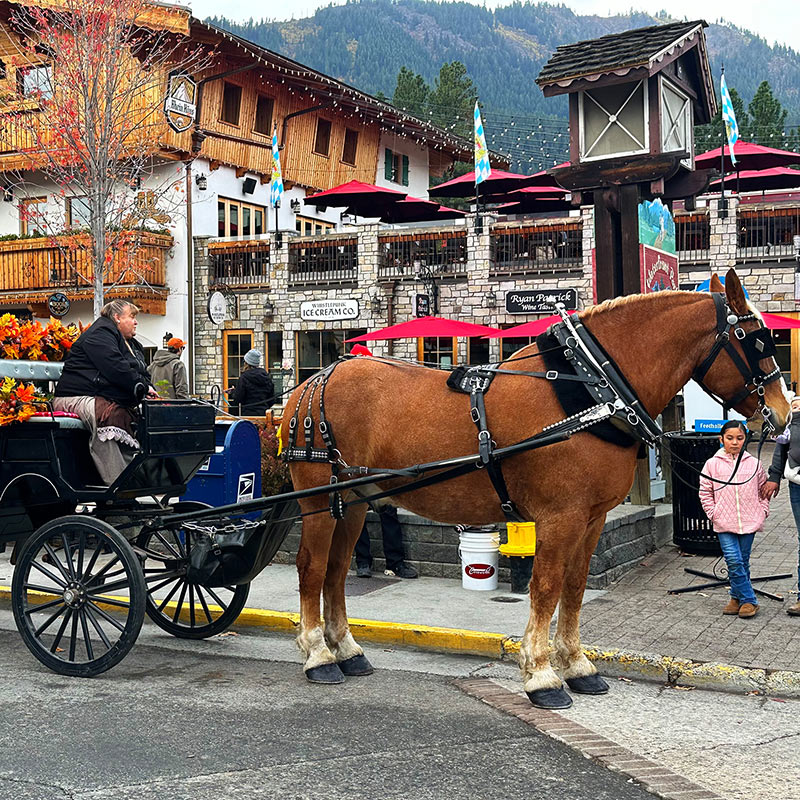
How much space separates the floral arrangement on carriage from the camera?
7066 millimetres

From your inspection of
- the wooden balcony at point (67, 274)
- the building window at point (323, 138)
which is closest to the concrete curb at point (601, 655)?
the wooden balcony at point (67, 274)

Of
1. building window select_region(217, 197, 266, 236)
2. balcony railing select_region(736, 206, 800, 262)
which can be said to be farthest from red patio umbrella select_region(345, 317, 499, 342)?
building window select_region(217, 197, 266, 236)

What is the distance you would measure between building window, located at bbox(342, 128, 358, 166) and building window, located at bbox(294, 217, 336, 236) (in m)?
2.48

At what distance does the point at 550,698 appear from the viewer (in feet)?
19.9

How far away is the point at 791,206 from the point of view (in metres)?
24.2

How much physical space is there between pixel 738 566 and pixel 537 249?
1968 centimetres

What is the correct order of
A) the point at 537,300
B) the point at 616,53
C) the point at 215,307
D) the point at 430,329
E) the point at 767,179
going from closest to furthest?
1. the point at 616,53
2. the point at 430,329
3. the point at 215,307
4. the point at 537,300
5. the point at 767,179

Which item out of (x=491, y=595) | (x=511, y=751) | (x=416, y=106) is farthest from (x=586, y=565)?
(x=416, y=106)

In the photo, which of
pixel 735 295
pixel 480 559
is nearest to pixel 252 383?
pixel 480 559

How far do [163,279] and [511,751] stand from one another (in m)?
25.9

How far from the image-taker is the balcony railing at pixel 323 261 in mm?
29125

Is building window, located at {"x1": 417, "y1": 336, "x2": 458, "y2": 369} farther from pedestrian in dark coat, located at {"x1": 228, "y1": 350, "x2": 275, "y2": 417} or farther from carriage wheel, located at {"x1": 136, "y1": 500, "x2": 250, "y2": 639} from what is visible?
carriage wheel, located at {"x1": 136, "y1": 500, "x2": 250, "y2": 639}

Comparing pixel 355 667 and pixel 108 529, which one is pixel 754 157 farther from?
pixel 108 529

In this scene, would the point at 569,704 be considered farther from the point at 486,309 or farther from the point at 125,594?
the point at 486,309
